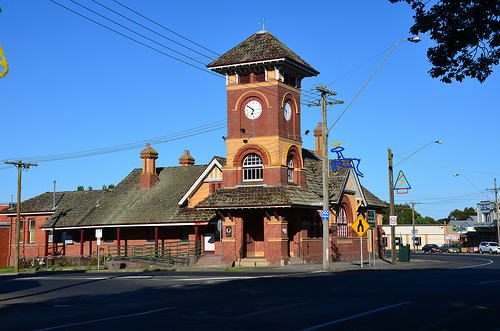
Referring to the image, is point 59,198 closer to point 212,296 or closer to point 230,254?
point 230,254

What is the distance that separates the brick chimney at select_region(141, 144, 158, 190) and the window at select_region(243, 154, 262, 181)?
12166 mm

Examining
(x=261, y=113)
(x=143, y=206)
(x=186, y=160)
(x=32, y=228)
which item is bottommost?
(x=32, y=228)

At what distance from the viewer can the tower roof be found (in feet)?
123

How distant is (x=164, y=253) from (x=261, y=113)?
13.0 meters

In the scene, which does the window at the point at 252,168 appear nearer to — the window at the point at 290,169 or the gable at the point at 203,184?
the window at the point at 290,169

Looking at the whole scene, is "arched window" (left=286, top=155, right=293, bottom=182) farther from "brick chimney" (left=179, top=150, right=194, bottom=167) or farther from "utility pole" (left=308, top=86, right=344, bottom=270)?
"brick chimney" (left=179, top=150, right=194, bottom=167)

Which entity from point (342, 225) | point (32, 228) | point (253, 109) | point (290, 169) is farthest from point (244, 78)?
point (32, 228)

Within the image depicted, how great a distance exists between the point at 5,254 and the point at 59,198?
7033 millimetres

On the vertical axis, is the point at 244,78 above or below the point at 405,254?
above

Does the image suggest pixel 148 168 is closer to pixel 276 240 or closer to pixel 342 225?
pixel 342 225

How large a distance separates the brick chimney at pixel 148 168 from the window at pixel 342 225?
1582 cm

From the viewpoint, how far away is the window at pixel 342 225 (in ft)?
144

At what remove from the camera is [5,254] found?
53031 millimetres

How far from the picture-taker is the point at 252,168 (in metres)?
39.0
